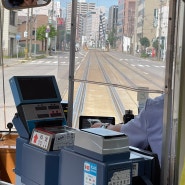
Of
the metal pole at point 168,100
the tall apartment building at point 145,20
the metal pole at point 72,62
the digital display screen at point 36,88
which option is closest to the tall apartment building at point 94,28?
the metal pole at point 72,62

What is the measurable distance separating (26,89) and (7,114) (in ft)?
6.40

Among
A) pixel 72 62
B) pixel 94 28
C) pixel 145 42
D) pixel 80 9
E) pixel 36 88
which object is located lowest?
pixel 36 88

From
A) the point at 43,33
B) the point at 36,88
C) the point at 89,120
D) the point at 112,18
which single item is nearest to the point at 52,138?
the point at 36,88

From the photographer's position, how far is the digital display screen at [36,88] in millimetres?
2158

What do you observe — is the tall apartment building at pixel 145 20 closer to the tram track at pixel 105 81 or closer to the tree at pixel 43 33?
the tram track at pixel 105 81

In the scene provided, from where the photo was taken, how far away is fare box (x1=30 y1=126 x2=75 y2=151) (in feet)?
6.25

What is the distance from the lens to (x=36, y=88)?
222 cm

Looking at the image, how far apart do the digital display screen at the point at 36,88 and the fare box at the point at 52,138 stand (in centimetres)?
22

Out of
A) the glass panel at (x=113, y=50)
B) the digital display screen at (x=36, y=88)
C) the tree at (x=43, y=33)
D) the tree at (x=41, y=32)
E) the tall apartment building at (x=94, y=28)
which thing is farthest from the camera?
the tree at (x=41, y=32)

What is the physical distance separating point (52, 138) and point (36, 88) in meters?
0.41

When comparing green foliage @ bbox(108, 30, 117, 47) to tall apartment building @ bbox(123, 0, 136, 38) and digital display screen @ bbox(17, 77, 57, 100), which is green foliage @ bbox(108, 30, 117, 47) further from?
digital display screen @ bbox(17, 77, 57, 100)

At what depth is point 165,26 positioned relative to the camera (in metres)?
1.94

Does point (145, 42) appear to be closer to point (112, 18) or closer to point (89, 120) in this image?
point (112, 18)

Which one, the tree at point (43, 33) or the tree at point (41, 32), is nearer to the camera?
the tree at point (43, 33)
